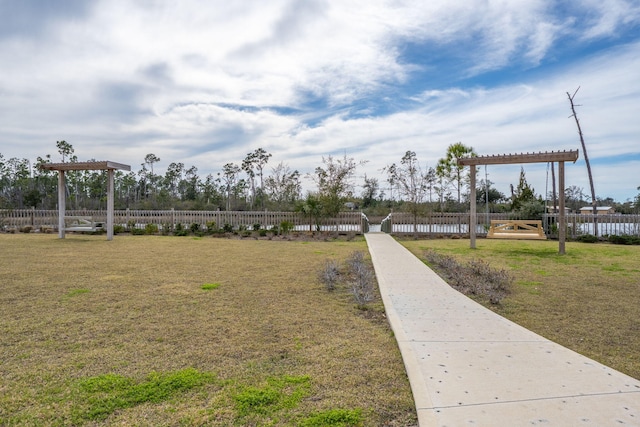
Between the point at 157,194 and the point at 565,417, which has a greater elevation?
the point at 157,194

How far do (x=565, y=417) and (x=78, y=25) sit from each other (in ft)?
36.3

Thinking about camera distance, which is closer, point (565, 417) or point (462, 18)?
point (565, 417)

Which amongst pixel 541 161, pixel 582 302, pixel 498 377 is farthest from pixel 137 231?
pixel 498 377

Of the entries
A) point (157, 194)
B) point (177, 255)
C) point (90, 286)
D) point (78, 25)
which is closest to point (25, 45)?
point (78, 25)

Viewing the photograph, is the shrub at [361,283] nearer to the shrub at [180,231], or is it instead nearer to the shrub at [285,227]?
the shrub at [285,227]

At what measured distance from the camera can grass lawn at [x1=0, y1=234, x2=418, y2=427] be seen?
250 centimetres

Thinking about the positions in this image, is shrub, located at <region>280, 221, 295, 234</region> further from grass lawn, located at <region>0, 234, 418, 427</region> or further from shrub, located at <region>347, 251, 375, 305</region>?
grass lawn, located at <region>0, 234, 418, 427</region>

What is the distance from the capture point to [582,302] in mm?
5562

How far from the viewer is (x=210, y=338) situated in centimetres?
395

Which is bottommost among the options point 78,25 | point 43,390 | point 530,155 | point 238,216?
point 43,390

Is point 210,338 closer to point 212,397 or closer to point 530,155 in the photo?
point 212,397

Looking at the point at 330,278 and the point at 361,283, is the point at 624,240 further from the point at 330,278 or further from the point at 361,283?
the point at 330,278

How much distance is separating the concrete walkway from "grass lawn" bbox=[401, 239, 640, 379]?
47 centimetres

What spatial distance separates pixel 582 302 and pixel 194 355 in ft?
17.6
